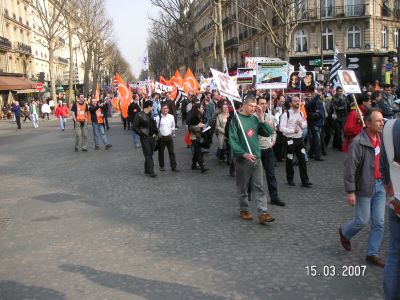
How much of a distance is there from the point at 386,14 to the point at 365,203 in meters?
42.8

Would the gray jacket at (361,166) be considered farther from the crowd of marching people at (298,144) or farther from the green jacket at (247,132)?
the green jacket at (247,132)

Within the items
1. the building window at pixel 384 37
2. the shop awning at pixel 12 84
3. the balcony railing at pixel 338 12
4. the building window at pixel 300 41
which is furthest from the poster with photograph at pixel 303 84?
the building window at pixel 384 37

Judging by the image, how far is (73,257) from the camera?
5.41 meters

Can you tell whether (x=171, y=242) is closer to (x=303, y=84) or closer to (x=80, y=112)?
(x=303, y=84)

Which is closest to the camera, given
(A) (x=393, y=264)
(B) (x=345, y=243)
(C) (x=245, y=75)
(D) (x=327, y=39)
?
(A) (x=393, y=264)

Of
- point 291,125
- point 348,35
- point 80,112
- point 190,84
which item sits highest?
point 348,35

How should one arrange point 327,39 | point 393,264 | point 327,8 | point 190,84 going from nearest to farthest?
point 393,264 < point 190,84 < point 327,8 < point 327,39

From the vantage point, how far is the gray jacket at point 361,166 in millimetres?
4773

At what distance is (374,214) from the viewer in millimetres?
4844

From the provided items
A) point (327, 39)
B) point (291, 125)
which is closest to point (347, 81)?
point (291, 125)

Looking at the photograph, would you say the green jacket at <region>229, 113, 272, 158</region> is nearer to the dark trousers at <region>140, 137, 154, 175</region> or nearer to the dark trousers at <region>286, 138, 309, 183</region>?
the dark trousers at <region>286, 138, 309, 183</region>

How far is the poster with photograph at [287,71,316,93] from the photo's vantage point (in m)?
13.7

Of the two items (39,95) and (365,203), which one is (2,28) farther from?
(365,203)

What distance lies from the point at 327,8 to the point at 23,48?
34.9 m
